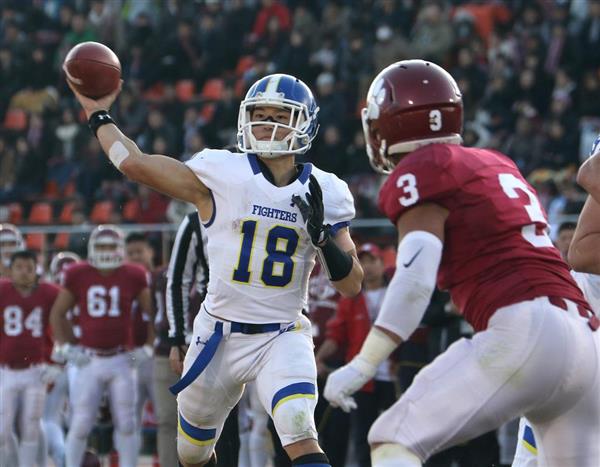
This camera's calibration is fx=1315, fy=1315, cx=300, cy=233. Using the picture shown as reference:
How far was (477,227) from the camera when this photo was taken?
3889 mm

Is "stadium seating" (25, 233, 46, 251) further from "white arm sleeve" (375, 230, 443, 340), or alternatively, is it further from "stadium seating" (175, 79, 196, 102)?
"white arm sleeve" (375, 230, 443, 340)

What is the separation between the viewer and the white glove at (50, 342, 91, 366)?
28.9 feet

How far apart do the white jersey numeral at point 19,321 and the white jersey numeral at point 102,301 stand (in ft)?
1.57

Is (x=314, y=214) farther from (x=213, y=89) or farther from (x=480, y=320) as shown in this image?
(x=213, y=89)

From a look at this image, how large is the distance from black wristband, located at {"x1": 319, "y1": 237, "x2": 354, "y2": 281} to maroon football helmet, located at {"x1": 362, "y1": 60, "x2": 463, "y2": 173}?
873 millimetres

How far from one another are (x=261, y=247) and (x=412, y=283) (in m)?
1.53

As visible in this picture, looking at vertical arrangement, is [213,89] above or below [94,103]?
below

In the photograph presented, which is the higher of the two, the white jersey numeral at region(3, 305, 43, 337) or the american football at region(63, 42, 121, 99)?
the american football at region(63, 42, 121, 99)

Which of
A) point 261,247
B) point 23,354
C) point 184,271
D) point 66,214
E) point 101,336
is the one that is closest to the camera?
point 261,247

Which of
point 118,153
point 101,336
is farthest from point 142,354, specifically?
point 118,153

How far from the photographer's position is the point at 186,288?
6.78 metres

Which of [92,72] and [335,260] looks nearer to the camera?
[335,260]

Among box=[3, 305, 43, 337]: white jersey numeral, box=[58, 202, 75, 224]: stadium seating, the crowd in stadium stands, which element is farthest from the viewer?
box=[58, 202, 75, 224]: stadium seating

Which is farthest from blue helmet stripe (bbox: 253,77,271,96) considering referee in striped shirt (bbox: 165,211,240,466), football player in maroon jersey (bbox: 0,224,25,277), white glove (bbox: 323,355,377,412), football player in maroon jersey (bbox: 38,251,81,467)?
football player in maroon jersey (bbox: 0,224,25,277)
